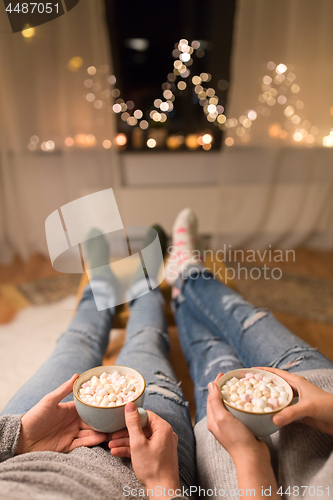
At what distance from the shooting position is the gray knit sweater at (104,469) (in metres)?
0.26

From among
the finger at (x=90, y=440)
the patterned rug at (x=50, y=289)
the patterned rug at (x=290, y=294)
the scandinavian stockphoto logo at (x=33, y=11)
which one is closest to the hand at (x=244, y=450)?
the finger at (x=90, y=440)

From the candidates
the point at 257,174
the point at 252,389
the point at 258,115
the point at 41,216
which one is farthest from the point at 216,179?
the point at 252,389

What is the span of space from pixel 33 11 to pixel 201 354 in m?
0.53

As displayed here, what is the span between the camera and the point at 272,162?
1.70 metres

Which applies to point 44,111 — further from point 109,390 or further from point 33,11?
point 109,390

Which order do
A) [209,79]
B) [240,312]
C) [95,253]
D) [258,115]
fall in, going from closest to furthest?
[95,253], [240,312], [209,79], [258,115]

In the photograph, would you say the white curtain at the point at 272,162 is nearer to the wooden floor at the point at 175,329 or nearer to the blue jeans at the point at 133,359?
the wooden floor at the point at 175,329

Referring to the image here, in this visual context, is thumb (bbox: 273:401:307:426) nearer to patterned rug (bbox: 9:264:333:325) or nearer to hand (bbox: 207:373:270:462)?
hand (bbox: 207:373:270:462)

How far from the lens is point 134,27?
50cm

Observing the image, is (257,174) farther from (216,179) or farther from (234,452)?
(234,452)

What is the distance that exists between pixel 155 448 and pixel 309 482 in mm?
144

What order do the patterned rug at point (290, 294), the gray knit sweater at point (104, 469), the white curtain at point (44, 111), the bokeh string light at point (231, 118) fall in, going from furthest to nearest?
the bokeh string light at point (231, 118) < the patterned rug at point (290, 294) < the white curtain at point (44, 111) < the gray knit sweater at point (104, 469)

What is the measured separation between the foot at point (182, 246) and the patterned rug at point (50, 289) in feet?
0.85

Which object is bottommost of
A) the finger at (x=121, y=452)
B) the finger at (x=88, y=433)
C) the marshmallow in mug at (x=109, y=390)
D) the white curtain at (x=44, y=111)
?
the finger at (x=121, y=452)
